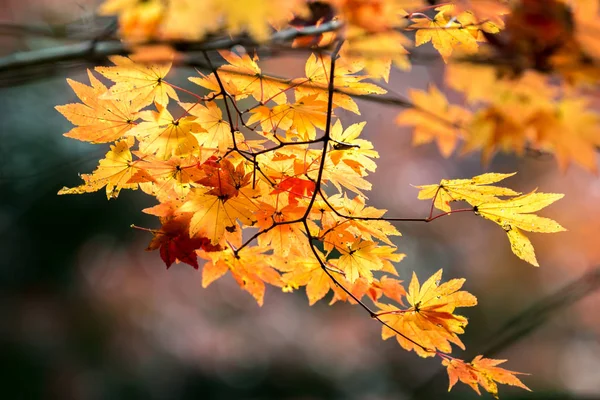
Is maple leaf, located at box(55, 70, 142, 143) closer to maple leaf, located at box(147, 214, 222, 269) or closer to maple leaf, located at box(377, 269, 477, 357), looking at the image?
maple leaf, located at box(147, 214, 222, 269)

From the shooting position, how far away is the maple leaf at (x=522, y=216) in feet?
2.83

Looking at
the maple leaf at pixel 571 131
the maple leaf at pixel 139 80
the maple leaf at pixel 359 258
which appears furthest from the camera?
the maple leaf at pixel 359 258

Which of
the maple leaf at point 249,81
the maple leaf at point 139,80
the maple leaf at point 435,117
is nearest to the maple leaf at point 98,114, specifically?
the maple leaf at point 139,80

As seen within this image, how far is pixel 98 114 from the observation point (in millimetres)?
922

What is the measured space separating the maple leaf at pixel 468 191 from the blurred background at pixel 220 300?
293 centimetres

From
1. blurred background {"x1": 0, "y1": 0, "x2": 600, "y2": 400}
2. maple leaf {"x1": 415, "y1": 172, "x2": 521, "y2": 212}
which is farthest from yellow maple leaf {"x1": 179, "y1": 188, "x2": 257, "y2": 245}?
blurred background {"x1": 0, "y1": 0, "x2": 600, "y2": 400}

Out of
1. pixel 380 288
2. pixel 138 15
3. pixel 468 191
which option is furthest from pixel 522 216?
pixel 138 15

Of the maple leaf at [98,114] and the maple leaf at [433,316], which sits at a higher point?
the maple leaf at [98,114]

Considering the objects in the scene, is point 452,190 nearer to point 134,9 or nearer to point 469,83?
point 469,83

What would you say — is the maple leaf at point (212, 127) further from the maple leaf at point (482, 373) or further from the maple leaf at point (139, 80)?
the maple leaf at point (482, 373)

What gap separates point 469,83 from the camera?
20.1 inches

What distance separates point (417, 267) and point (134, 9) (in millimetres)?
5282

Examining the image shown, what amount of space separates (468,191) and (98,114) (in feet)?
2.16

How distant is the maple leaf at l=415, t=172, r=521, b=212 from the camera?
0.87m
